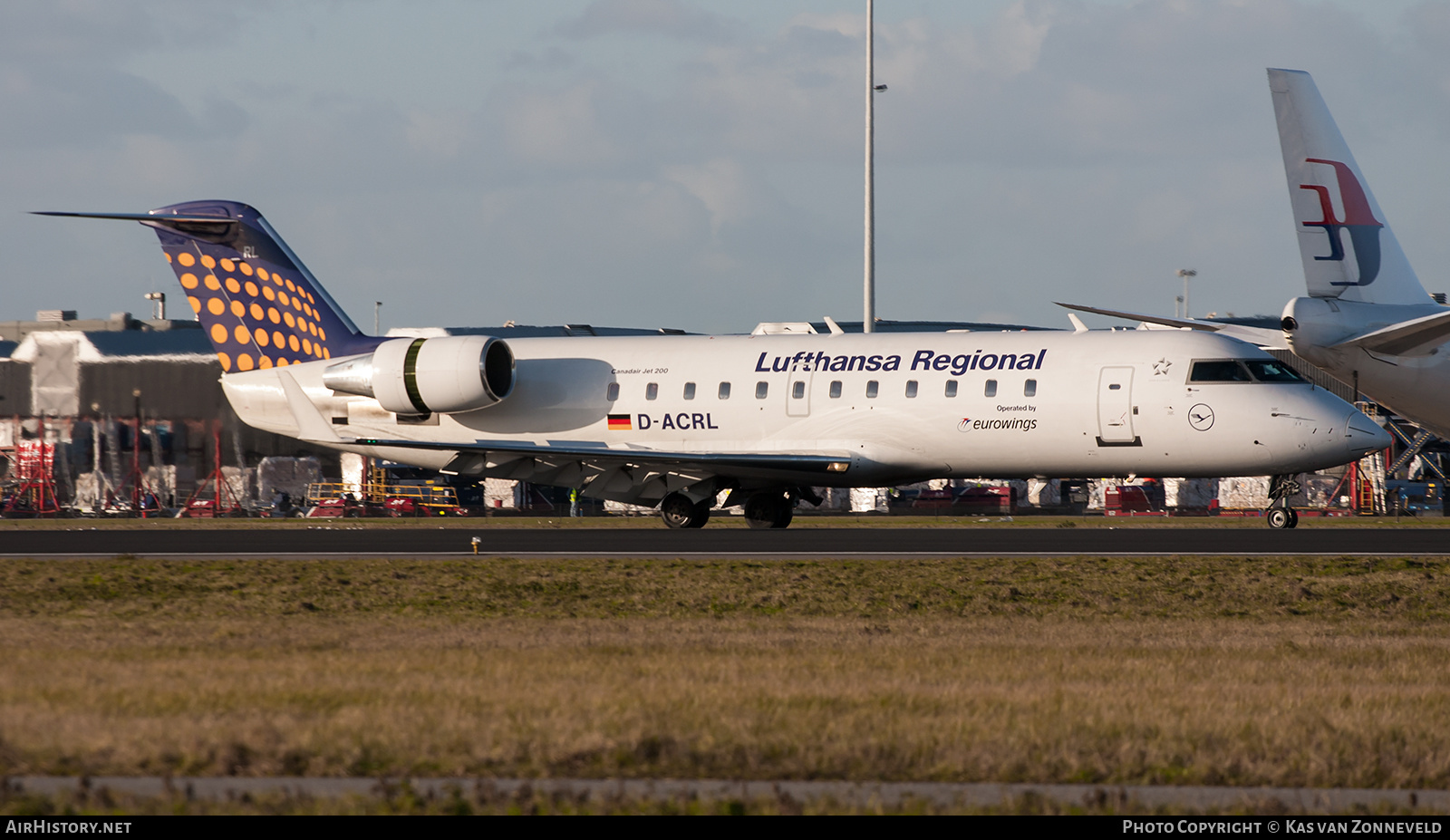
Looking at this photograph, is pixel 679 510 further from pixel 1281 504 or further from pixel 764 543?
pixel 1281 504

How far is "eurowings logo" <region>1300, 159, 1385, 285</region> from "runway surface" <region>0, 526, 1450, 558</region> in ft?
15.5

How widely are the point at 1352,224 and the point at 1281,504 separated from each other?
226 inches

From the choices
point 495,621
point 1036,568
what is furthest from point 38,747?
point 1036,568

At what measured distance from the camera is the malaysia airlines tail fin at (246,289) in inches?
1387

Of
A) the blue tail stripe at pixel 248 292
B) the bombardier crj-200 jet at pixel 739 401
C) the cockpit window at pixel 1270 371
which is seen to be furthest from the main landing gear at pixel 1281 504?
the blue tail stripe at pixel 248 292

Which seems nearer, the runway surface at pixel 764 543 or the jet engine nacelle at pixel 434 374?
the runway surface at pixel 764 543

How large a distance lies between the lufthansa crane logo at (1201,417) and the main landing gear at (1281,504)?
2.34m

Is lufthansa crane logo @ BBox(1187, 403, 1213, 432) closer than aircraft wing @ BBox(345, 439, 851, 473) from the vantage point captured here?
Yes

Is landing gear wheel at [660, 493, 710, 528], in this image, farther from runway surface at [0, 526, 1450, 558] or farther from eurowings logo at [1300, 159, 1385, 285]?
eurowings logo at [1300, 159, 1385, 285]

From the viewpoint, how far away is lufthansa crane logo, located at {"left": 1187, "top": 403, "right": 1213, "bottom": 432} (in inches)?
1127

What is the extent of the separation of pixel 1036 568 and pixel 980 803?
505 inches

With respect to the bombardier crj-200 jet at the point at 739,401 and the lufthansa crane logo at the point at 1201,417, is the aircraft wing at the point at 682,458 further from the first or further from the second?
the lufthansa crane logo at the point at 1201,417

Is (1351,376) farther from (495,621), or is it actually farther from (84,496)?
(84,496)

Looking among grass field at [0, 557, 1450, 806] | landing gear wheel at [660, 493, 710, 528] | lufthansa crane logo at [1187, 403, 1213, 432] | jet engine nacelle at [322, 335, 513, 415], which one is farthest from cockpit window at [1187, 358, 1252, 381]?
jet engine nacelle at [322, 335, 513, 415]
